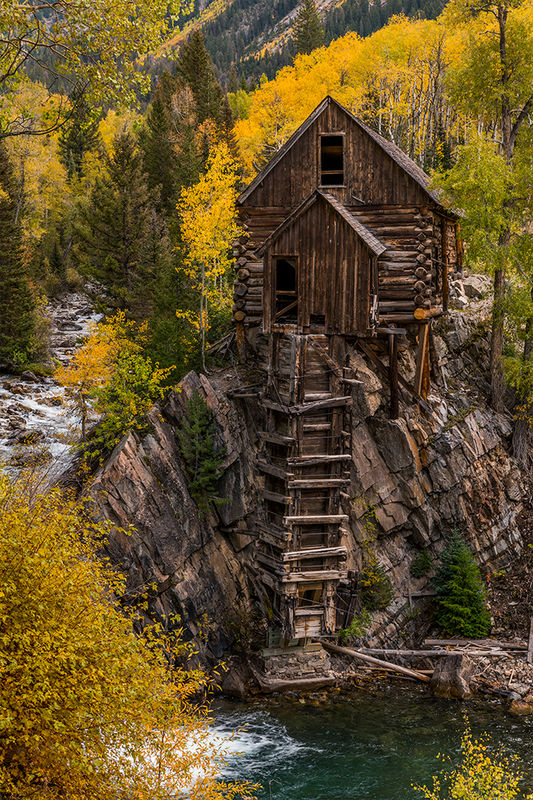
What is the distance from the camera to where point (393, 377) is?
23.2 metres

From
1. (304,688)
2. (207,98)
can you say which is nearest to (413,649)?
(304,688)

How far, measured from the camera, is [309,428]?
71.3 ft

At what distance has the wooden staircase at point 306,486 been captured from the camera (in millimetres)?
21359

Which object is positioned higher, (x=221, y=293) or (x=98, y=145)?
(x=98, y=145)

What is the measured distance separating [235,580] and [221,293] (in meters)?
13.6

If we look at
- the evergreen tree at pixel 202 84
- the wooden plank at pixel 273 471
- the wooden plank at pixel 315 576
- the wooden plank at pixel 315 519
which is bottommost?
the wooden plank at pixel 315 576

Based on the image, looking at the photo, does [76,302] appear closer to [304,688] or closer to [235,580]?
[235,580]

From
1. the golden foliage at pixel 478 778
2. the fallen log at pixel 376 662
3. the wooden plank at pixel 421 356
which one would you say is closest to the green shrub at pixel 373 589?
the fallen log at pixel 376 662

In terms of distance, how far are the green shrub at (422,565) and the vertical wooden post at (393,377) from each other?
531 centimetres

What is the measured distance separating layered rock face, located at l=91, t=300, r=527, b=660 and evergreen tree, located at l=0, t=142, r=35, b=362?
12555mm

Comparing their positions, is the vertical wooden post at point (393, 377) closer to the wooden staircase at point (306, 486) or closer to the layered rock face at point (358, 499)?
the layered rock face at point (358, 499)

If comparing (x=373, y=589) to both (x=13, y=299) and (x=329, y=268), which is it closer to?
(x=329, y=268)

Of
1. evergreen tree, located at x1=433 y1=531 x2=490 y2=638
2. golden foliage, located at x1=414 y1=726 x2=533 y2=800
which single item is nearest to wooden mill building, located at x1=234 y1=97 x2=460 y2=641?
evergreen tree, located at x1=433 y1=531 x2=490 y2=638

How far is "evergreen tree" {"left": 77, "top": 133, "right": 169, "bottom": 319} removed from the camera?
32.4 m
